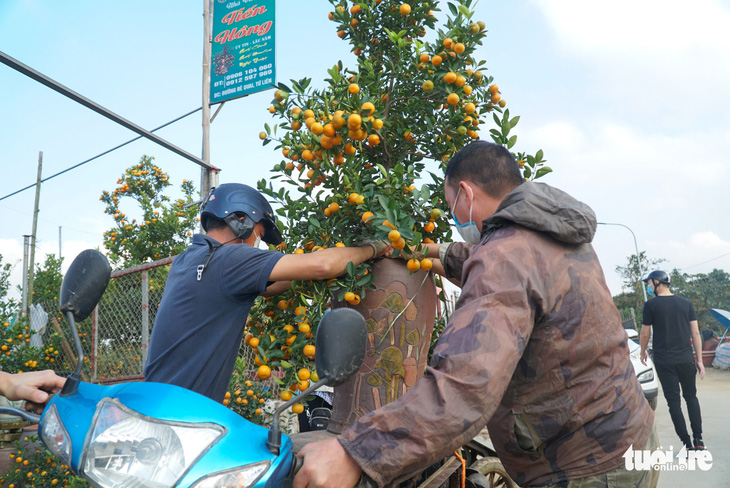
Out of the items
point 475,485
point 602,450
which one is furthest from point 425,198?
point 475,485

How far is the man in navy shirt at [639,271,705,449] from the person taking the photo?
5.99m

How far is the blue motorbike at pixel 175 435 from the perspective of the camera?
1.15 meters

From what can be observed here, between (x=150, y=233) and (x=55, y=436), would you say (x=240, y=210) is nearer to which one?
(x=55, y=436)

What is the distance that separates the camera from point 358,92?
2422 millimetres

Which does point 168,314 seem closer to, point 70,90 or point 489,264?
point 489,264

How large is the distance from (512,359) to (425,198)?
1.10 metres

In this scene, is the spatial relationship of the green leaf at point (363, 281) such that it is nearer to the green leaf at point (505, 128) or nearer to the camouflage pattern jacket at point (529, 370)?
the camouflage pattern jacket at point (529, 370)

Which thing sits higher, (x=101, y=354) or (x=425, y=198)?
(x=425, y=198)

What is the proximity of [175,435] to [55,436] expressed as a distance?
0.38m

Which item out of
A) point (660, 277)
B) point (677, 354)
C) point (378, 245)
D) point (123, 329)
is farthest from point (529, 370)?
point (123, 329)

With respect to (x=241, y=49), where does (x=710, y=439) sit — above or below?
below

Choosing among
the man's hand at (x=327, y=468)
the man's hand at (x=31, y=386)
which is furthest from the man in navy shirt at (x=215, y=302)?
the man's hand at (x=327, y=468)

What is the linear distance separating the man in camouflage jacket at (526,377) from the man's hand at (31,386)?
0.90m

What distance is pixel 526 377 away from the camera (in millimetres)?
1592
